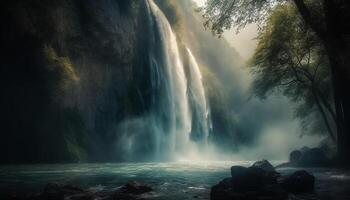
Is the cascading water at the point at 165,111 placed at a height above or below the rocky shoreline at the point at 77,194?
above

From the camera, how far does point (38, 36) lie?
1284 inches

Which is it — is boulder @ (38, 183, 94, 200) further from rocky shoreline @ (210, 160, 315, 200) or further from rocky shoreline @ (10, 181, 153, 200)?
rocky shoreline @ (210, 160, 315, 200)

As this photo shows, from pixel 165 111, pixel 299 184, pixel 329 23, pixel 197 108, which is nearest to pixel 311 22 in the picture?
pixel 329 23

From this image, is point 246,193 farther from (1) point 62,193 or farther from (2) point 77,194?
(1) point 62,193

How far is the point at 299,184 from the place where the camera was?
475 inches

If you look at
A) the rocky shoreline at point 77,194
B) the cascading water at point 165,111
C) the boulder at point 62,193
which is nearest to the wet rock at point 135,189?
the rocky shoreline at point 77,194

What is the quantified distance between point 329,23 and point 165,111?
1272 inches

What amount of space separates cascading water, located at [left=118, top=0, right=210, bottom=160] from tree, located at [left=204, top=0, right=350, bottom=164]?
24.7m

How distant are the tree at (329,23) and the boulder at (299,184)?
480 centimetres

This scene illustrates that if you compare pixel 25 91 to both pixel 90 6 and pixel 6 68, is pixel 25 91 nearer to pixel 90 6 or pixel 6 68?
pixel 6 68

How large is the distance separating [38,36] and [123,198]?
2602 centimetres

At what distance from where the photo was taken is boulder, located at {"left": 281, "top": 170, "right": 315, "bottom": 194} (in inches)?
469

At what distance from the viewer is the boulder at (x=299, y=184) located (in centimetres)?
1191

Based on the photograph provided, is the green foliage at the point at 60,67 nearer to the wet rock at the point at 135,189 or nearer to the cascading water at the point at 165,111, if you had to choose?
the cascading water at the point at 165,111
